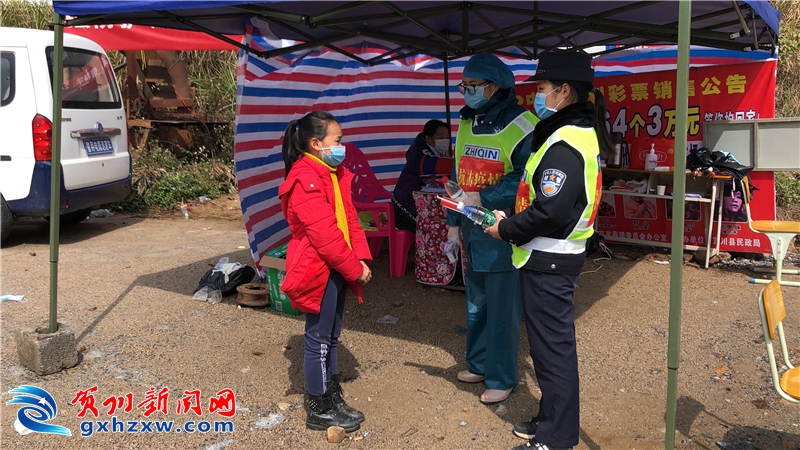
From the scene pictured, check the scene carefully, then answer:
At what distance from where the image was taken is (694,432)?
3.46 meters

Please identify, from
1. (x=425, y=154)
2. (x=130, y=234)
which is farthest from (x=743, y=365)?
(x=130, y=234)

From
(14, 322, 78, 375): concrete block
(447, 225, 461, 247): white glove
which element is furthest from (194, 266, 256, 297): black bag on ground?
(447, 225, 461, 247): white glove

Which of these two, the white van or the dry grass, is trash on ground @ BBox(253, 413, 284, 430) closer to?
the white van

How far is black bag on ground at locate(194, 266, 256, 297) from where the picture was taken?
18.9ft

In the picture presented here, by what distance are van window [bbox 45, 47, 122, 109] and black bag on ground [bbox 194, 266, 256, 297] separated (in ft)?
10.9

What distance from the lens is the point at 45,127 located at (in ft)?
23.5

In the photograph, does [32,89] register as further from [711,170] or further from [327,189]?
[711,170]

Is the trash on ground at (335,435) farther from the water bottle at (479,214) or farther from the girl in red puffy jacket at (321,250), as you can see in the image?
the water bottle at (479,214)

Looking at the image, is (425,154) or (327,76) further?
(327,76)

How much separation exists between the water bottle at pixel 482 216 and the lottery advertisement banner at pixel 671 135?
435 cm

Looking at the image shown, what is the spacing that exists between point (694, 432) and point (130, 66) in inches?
429

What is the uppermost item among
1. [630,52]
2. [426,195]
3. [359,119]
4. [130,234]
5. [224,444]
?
[630,52]

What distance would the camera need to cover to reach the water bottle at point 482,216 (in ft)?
10.5

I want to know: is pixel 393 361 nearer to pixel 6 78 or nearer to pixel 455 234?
pixel 455 234
